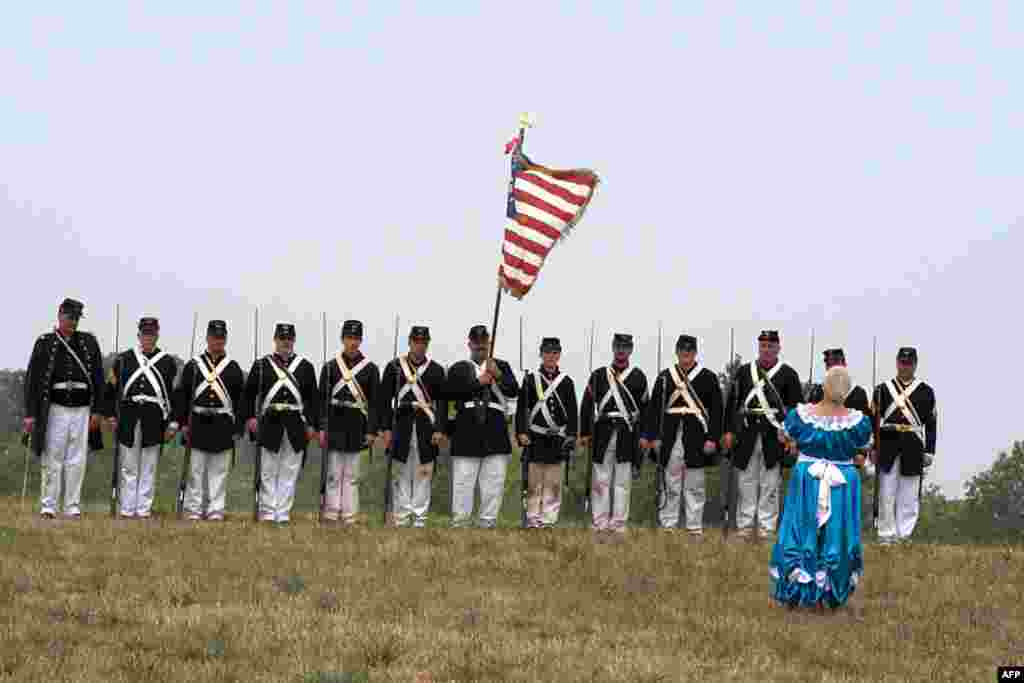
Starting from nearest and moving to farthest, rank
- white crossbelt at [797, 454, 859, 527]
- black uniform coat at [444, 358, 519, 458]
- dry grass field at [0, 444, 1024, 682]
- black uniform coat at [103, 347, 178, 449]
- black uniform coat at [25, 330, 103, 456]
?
1. dry grass field at [0, 444, 1024, 682]
2. white crossbelt at [797, 454, 859, 527]
3. black uniform coat at [25, 330, 103, 456]
4. black uniform coat at [103, 347, 178, 449]
5. black uniform coat at [444, 358, 519, 458]

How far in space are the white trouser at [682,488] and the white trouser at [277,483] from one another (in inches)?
164

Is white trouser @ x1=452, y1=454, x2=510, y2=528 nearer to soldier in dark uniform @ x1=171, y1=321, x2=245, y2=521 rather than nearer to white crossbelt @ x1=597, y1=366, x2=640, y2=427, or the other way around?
white crossbelt @ x1=597, y1=366, x2=640, y2=427

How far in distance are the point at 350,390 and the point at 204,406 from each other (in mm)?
1610

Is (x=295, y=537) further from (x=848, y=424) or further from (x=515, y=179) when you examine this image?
(x=848, y=424)

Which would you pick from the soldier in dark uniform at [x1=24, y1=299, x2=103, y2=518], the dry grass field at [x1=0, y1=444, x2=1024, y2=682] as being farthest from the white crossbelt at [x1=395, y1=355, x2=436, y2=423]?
the soldier in dark uniform at [x1=24, y1=299, x2=103, y2=518]

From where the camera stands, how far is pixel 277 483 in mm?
17438

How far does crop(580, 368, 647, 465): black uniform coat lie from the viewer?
17484 mm

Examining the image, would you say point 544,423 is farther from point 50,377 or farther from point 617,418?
point 50,377

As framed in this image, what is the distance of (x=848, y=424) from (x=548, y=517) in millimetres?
5976

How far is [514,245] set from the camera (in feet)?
51.8

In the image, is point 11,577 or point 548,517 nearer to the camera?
point 11,577

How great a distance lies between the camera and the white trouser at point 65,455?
16719mm

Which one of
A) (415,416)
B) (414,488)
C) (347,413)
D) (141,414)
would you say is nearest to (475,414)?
(415,416)

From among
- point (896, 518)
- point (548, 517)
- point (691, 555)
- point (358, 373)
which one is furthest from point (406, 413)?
point (896, 518)
